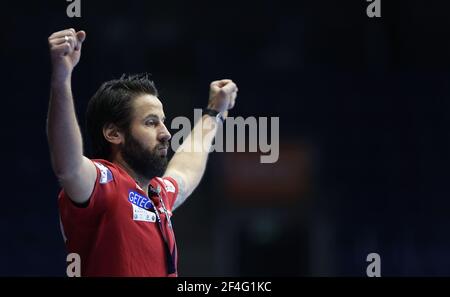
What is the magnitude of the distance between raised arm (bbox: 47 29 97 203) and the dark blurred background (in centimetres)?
612

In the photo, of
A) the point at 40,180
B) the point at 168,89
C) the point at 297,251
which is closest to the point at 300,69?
the point at 168,89

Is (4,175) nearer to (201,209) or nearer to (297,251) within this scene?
(201,209)

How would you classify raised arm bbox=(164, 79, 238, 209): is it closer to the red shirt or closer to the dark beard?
the dark beard

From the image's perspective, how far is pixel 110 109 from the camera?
127 inches

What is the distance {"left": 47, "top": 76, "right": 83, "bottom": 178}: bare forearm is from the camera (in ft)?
8.41

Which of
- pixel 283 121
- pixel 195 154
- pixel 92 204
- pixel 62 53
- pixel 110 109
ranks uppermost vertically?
pixel 283 121

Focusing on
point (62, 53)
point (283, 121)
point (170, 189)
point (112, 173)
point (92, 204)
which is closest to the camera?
point (62, 53)

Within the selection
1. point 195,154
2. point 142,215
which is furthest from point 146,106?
point 195,154

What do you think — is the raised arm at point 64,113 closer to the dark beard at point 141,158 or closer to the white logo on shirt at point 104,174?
the white logo on shirt at point 104,174

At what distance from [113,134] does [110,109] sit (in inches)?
4.9

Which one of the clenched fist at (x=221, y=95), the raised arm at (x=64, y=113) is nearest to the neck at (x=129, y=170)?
the raised arm at (x=64, y=113)

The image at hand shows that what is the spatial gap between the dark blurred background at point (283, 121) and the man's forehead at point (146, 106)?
5535 mm

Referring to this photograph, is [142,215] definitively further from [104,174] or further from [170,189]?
[170,189]

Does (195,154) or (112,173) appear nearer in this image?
(112,173)
